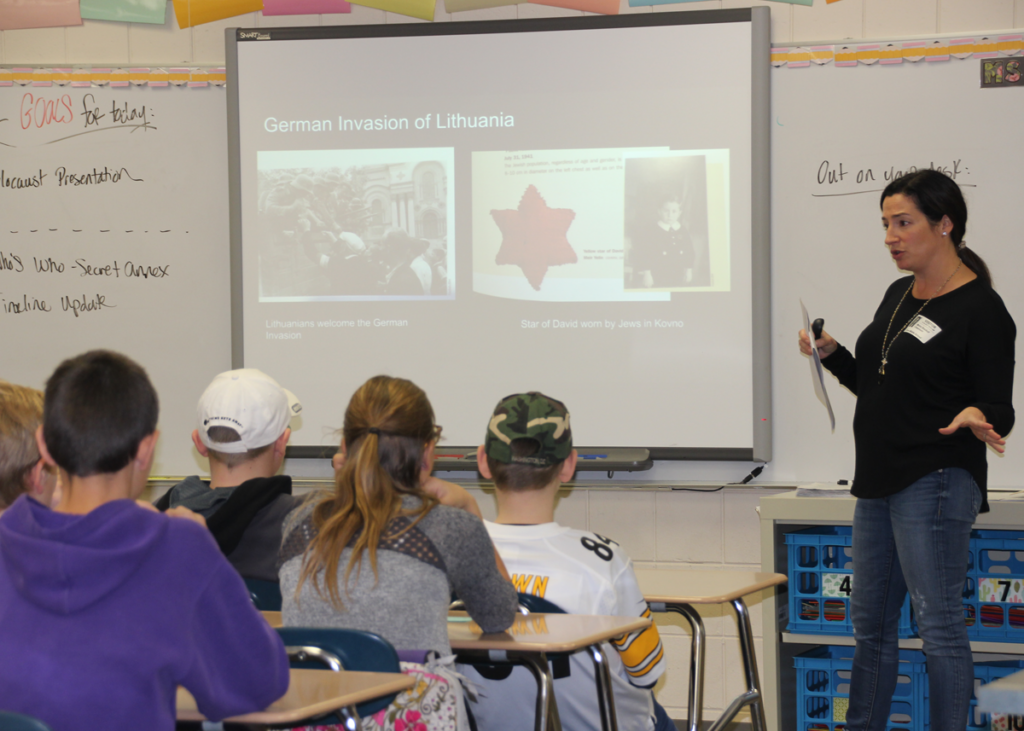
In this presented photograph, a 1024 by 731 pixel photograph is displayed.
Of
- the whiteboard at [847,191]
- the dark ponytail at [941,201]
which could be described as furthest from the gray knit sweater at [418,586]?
the whiteboard at [847,191]

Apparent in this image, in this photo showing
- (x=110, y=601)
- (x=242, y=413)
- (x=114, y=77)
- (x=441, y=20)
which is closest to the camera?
(x=110, y=601)

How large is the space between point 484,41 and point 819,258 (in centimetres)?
141

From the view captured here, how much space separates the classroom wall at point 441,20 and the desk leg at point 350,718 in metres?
2.85

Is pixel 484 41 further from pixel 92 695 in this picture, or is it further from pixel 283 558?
pixel 92 695

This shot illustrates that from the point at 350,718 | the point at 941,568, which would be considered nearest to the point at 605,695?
the point at 350,718

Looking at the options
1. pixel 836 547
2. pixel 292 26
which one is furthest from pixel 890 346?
pixel 292 26

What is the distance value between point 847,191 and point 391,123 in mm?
1630

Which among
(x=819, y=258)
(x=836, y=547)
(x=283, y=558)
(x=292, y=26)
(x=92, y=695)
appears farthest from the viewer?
(x=292, y=26)

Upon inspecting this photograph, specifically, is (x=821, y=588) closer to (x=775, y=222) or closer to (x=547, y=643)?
(x=775, y=222)

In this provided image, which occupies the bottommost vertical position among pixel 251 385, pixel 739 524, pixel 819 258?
pixel 739 524

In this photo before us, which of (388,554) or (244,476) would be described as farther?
(244,476)

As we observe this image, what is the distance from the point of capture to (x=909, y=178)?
244cm

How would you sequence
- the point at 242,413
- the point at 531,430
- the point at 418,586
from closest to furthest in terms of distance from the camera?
the point at 418,586 → the point at 531,430 → the point at 242,413

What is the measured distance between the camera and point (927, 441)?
92.1 inches
